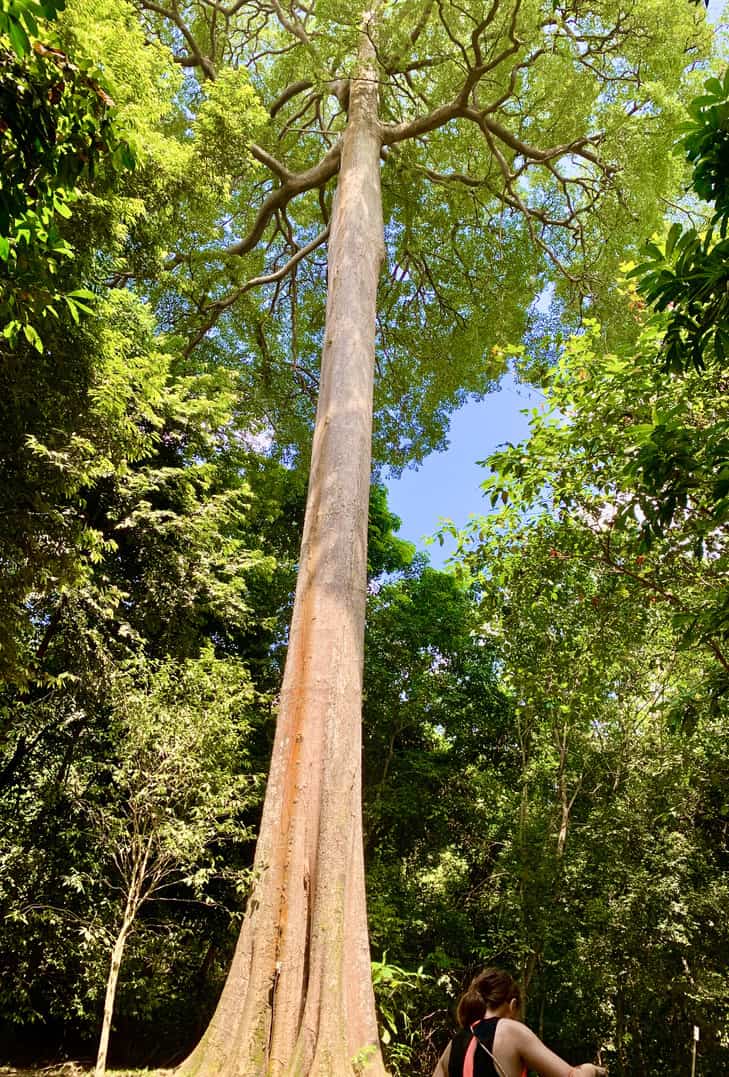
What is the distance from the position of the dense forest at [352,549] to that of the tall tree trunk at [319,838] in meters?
0.02

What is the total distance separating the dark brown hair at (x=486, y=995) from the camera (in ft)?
7.73

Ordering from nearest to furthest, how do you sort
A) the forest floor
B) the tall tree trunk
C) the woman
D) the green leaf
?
the green leaf → the woman → the tall tree trunk → the forest floor

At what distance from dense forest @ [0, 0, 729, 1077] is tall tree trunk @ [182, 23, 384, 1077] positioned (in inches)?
1.0

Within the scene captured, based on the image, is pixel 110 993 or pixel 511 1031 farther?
pixel 110 993

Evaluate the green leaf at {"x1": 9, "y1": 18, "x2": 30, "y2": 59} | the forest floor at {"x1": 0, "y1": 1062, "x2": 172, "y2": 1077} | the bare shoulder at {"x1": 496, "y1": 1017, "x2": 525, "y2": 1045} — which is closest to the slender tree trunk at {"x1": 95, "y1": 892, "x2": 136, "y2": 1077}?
the forest floor at {"x1": 0, "y1": 1062, "x2": 172, "y2": 1077}

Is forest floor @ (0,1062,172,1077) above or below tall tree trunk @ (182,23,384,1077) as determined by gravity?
below

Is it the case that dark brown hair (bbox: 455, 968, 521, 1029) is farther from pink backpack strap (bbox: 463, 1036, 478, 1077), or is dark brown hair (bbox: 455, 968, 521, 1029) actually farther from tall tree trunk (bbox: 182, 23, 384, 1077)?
tall tree trunk (bbox: 182, 23, 384, 1077)

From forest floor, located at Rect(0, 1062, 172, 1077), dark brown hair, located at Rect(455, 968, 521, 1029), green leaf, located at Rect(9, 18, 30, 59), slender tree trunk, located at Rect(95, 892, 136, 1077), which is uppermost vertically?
green leaf, located at Rect(9, 18, 30, 59)

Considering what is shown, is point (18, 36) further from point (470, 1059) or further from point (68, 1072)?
point (68, 1072)

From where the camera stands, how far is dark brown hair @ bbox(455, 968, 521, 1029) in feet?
7.73

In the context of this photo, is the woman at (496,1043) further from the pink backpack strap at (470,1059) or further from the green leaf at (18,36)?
the green leaf at (18,36)

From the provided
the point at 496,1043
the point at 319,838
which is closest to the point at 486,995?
the point at 496,1043

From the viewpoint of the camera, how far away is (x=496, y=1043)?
7.16ft

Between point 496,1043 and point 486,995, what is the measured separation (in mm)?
190
